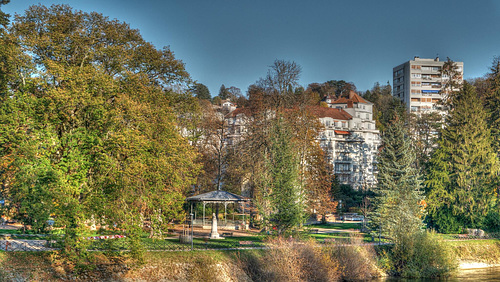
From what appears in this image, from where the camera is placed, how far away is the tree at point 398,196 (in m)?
35.7

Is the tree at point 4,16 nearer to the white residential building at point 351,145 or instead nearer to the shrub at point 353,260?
the shrub at point 353,260

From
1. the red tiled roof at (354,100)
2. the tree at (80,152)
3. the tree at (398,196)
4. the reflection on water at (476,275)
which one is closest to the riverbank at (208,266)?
the tree at (80,152)

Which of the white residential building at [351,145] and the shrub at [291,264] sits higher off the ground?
the white residential building at [351,145]

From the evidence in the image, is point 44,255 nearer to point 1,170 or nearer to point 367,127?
point 1,170

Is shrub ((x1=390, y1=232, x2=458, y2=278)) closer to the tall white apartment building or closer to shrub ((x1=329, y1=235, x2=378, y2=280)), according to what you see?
shrub ((x1=329, y1=235, x2=378, y2=280))

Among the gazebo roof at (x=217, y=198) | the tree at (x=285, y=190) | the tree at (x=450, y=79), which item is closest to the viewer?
the tree at (x=285, y=190)

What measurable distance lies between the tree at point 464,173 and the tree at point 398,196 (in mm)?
4977

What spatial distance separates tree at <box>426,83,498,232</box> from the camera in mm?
46312

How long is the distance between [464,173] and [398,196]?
12764 millimetres

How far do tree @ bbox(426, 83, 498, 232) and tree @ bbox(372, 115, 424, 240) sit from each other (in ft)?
16.3

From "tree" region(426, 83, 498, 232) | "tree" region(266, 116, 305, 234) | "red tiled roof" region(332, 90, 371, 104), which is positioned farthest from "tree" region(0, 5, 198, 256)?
"red tiled roof" region(332, 90, 371, 104)

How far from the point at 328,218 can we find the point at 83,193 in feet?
148

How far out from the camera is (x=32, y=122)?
24.9 meters

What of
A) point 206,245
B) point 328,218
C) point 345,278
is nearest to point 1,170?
point 206,245
